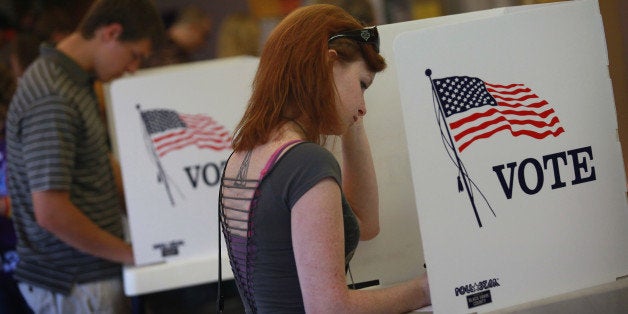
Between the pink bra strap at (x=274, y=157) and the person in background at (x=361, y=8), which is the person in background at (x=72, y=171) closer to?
the person in background at (x=361, y=8)

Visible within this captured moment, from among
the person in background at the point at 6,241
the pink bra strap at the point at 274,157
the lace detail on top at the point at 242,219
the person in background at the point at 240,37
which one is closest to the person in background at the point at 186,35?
the person in background at the point at 240,37

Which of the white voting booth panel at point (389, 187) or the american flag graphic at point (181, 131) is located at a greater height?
the american flag graphic at point (181, 131)

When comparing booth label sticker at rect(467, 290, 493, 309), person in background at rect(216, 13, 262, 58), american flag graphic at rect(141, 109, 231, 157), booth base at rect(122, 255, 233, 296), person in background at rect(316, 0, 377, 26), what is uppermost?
person in background at rect(216, 13, 262, 58)

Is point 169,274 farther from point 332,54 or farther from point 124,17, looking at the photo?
point 332,54

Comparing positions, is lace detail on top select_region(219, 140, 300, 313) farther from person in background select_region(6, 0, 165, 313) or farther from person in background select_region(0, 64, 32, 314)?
person in background select_region(0, 64, 32, 314)

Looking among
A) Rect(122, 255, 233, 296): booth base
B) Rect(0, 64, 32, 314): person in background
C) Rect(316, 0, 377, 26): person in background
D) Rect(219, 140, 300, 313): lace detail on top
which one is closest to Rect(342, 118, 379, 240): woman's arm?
Rect(219, 140, 300, 313): lace detail on top

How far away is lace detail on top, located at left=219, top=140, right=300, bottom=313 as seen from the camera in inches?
59.4

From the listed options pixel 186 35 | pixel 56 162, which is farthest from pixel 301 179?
pixel 186 35

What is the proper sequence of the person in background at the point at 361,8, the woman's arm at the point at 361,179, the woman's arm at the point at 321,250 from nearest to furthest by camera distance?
the woman's arm at the point at 321,250 → the woman's arm at the point at 361,179 → the person in background at the point at 361,8

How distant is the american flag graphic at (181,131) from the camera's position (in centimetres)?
280

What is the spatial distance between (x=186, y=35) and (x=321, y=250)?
3606 millimetres

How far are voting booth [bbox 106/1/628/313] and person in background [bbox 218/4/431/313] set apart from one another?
10cm

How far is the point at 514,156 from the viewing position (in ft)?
5.03

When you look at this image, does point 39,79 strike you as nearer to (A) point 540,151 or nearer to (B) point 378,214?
(B) point 378,214
